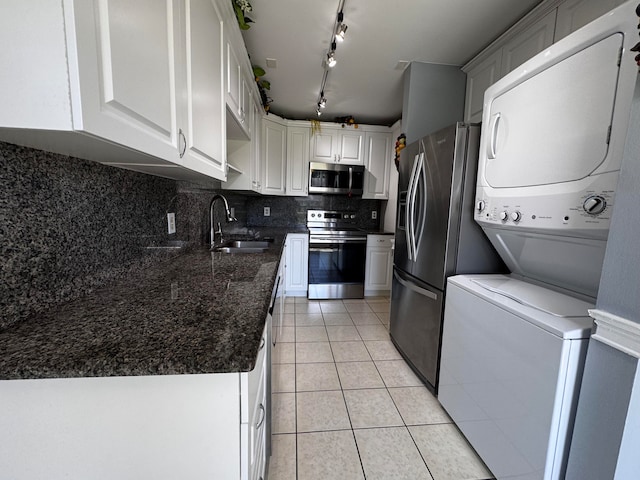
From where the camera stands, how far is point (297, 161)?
3559 mm

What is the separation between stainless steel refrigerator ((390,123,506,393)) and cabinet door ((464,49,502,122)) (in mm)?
748

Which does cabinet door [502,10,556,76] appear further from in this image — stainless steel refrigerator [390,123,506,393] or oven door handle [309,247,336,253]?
oven door handle [309,247,336,253]

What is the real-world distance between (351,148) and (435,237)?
91.7 inches

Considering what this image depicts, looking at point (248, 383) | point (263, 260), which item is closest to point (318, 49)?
point (263, 260)

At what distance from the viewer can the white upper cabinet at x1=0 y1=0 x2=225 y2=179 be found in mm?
470

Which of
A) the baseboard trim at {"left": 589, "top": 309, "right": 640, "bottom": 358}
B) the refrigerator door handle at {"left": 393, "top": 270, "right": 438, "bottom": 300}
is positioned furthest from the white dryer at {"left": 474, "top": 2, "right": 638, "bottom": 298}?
the refrigerator door handle at {"left": 393, "top": 270, "right": 438, "bottom": 300}

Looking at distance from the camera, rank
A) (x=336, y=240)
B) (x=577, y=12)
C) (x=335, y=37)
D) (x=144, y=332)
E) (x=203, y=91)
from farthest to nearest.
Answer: (x=336, y=240)
(x=335, y=37)
(x=577, y=12)
(x=203, y=91)
(x=144, y=332)

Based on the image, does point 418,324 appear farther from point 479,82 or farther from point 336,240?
point 479,82

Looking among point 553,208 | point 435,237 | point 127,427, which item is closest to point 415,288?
point 435,237

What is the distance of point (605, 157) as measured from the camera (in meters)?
0.86

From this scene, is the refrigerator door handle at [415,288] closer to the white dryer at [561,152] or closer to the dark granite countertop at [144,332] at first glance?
the white dryer at [561,152]

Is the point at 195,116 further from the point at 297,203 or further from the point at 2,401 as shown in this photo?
the point at 297,203

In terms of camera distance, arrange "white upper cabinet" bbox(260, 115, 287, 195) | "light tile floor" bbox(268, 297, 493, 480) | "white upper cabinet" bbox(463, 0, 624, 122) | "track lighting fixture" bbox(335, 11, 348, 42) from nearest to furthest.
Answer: "light tile floor" bbox(268, 297, 493, 480) → "white upper cabinet" bbox(463, 0, 624, 122) → "track lighting fixture" bbox(335, 11, 348, 42) → "white upper cabinet" bbox(260, 115, 287, 195)

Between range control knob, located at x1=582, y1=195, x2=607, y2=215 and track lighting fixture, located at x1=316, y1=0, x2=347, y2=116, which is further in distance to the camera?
track lighting fixture, located at x1=316, y1=0, x2=347, y2=116
